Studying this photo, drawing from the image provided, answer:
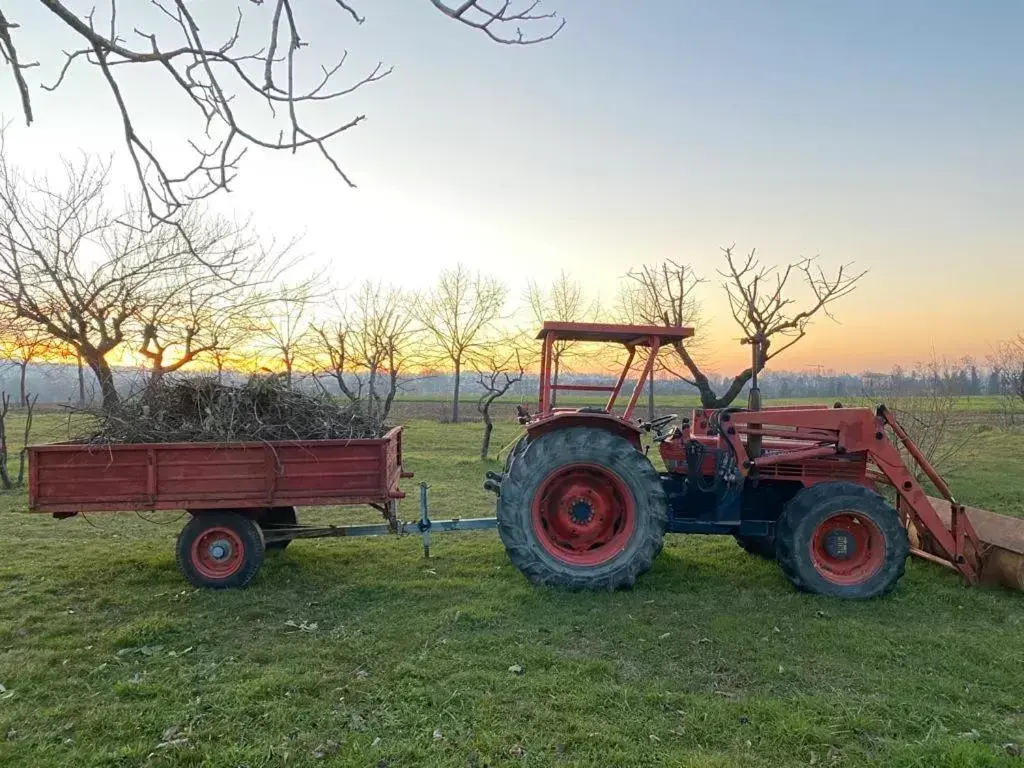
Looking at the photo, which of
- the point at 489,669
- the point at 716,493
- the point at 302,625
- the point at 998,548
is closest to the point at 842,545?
the point at 716,493

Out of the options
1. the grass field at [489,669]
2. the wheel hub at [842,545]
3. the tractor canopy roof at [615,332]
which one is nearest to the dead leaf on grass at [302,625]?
the grass field at [489,669]

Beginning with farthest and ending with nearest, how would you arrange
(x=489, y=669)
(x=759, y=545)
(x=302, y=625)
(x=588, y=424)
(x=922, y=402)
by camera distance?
(x=922, y=402)
(x=759, y=545)
(x=588, y=424)
(x=302, y=625)
(x=489, y=669)

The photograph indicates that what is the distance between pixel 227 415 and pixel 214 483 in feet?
1.99

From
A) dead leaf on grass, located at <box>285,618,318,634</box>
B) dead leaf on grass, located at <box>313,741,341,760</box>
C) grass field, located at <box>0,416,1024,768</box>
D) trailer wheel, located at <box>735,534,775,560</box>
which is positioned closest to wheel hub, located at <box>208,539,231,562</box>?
grass field, located at <box>0,416,1024,768</box>

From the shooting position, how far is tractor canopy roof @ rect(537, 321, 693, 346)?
561 centimetres

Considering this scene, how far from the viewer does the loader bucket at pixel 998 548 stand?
5328 millimetres

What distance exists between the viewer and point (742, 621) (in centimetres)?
475

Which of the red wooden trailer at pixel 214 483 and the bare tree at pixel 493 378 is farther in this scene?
the bare tree at pixel 493 378

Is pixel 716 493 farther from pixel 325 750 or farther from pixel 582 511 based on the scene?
pixel 325 750

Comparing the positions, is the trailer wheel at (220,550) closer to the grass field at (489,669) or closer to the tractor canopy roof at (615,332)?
the grass field at (489,669)

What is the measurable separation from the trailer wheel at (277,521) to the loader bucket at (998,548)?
580cm

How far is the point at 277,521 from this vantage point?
20.9 feet

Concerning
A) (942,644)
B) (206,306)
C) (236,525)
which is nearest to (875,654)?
(942,644)

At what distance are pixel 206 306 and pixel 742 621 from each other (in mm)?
11481
